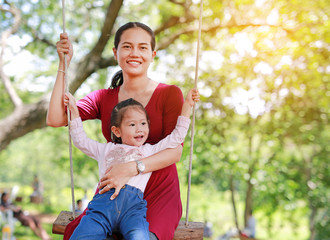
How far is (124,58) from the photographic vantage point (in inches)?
68.7

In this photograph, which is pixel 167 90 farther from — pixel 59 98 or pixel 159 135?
pixel 59 98

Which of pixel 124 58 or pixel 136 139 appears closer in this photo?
pixel 136 139

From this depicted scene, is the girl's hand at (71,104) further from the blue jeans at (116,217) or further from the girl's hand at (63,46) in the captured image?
the blue jeans at (116,217)

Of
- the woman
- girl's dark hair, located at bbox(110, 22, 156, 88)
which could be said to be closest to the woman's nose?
the woman

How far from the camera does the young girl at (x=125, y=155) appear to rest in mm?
1408

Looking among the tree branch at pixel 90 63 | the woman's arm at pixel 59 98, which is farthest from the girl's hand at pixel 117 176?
the tree branch at pixel 90 63

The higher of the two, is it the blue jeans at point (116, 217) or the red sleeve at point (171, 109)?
the red sleeve at point (171, 109)

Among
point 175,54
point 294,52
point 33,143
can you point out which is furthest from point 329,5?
point 33,143

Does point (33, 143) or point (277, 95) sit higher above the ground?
point (277, 95)

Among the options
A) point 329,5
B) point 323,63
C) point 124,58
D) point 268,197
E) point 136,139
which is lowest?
point 268,197

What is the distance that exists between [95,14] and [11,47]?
1.85 meters

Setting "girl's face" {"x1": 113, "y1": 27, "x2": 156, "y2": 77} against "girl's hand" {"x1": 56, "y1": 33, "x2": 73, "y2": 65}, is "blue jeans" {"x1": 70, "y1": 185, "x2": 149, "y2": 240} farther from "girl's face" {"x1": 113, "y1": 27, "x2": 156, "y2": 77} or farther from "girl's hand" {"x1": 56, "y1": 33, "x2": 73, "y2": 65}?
"girl's hand" {"x1": 56, "y1": 33, "x2": 73, "y2": 65}

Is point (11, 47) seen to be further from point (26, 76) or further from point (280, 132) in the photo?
point (280, 132)

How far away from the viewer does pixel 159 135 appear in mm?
1733
